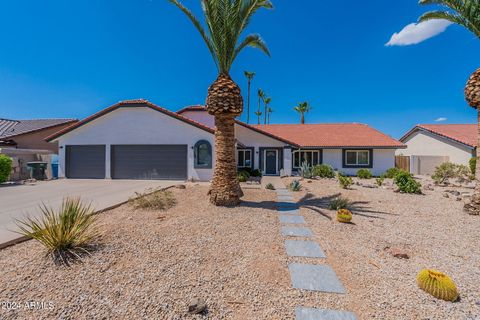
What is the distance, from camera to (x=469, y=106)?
911 centimetres

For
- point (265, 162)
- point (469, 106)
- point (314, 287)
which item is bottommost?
point (314, 287)

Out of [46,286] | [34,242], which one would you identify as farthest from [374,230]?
[34,242]

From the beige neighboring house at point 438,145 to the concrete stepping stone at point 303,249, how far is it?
26606 mm

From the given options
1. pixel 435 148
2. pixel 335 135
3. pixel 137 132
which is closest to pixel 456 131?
pixel 435 148

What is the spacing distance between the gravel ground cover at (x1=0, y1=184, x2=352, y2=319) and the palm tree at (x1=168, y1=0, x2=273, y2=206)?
2.91 m

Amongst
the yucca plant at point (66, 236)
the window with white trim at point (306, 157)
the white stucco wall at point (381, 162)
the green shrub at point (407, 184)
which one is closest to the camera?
the yucca plant at point (66, 236)

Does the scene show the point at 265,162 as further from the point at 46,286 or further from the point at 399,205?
the point at 46,286

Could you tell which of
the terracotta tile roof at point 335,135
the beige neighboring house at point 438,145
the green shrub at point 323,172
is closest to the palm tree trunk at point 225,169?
the green shrub at point 323,172

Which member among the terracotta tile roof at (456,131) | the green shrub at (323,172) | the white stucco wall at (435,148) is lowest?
the green shrub at (323,172)

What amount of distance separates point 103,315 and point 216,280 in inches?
64.9

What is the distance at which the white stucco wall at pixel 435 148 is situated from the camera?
2267 cm

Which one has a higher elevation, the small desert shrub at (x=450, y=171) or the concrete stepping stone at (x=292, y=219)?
the small desert shrub at (x=450, y=171)

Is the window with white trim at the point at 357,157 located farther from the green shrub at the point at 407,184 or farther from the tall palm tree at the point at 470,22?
the tall palm tree at the point at 470,22

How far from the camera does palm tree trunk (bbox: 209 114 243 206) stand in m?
8.69
